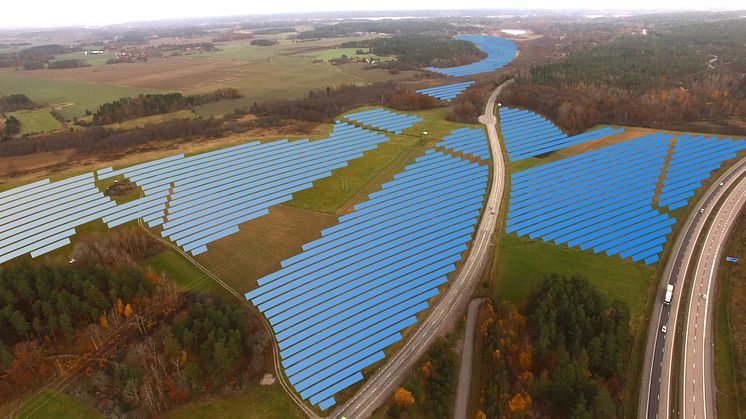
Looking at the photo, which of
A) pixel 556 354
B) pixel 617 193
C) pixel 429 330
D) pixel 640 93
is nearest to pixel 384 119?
pixel 617 193

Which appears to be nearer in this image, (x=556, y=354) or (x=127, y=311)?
(x=556, y=354)

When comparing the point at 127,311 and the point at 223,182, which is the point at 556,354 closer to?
the point at 127,311

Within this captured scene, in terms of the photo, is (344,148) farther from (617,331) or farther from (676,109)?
(676,109)

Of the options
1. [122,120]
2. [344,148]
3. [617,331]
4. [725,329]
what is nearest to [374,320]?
[617,331]

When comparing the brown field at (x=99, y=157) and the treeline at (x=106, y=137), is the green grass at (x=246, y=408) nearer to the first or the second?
the brown field at (x=99, y=157)

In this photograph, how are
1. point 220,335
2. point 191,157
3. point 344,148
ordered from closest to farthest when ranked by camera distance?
1. point 220,335
2. point 191,157
3. point 344,148
